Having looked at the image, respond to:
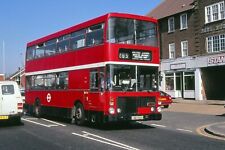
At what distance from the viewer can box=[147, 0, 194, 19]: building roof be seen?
137 feet

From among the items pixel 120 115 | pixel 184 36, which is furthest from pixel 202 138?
pixel 184 36

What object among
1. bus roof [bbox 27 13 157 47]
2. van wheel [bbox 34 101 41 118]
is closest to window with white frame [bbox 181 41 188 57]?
bus roof [bbox 27 13 157 47]

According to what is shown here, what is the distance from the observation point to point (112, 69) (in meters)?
15.5

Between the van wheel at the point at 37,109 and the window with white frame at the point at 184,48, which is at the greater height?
the window with white frame at the point at 184,48

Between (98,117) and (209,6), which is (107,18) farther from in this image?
(209,6)

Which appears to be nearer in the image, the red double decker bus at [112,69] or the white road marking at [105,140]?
the white road marking at [105,140]

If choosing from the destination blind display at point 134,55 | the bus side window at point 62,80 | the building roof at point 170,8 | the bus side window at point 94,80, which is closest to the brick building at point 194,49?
the building roof at point 170,8

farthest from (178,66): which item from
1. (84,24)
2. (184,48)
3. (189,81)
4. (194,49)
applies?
(84,24)

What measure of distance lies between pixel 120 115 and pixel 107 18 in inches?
145

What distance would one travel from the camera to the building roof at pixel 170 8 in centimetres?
4167

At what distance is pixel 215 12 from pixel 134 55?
76.9 ft

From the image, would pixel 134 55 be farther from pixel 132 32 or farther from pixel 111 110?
pixel 111 110

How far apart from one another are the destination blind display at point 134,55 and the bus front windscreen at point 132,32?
356 millimetres

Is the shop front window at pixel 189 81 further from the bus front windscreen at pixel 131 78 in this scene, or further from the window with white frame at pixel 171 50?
the bus front windscreen at pixel 131 78
